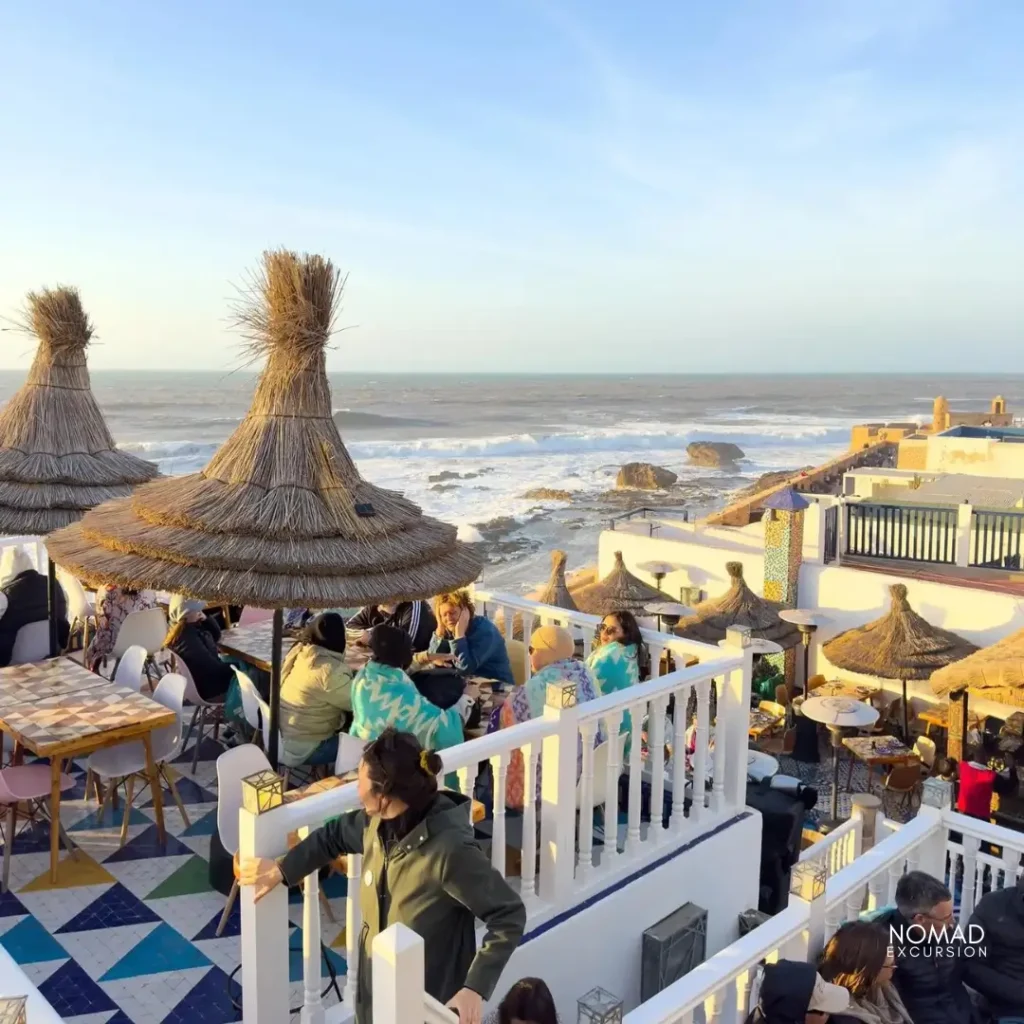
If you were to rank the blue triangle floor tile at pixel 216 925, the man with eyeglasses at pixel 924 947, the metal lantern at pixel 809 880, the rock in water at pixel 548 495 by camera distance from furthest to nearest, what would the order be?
the rock in water at pixel 548 495 → the blue triangle floor tile at pixel 216 925 → the man with eyeglasses at pixel 924 947 → the metal lantern at pixel 809 880

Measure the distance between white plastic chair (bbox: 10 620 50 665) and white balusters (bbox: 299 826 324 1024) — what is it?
351cm

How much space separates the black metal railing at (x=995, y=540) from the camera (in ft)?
42.4

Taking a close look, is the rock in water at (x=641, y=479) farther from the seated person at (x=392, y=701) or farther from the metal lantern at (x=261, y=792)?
the metal lantern at (x=261, y=792)

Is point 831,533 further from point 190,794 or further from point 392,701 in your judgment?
point 392,701

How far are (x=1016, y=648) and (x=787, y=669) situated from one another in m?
4.90

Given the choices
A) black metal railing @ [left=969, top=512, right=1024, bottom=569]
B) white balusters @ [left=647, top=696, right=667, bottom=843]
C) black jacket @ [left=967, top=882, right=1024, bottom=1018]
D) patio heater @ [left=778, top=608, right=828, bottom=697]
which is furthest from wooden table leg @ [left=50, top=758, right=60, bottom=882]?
black metal railing @ [left=969, top=512, right=1024, bottom=569]

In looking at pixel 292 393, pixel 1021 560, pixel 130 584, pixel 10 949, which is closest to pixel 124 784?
pixel 10 949

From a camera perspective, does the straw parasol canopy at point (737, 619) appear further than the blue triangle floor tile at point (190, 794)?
Yes

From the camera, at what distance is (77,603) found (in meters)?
6.68

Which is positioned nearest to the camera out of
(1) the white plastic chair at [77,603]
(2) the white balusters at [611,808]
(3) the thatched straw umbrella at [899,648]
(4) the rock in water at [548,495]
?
(2) the white balusters at [611,808]

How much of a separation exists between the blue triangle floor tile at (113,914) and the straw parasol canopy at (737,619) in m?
8.20

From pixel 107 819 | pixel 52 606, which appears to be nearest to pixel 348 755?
pixel 107 819

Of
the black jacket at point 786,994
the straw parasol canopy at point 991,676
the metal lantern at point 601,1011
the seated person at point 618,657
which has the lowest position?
the straw parasol canopy at point 991,676

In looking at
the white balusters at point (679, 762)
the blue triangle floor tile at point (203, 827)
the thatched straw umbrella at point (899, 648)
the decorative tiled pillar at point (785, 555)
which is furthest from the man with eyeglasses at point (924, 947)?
the decorative tiled pillar at point (785, 555)
